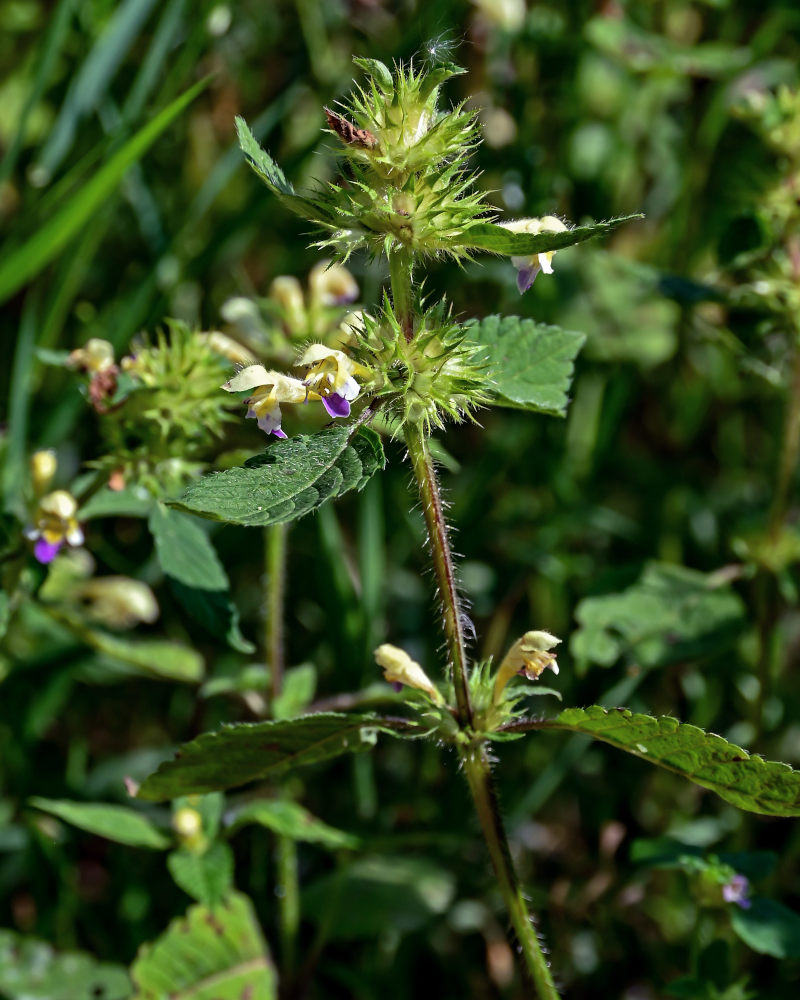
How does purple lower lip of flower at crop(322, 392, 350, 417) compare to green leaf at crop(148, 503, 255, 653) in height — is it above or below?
above

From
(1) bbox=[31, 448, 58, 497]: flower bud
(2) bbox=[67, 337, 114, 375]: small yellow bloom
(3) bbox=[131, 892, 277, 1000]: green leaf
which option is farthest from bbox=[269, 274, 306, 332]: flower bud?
(3) bbox=[131, 892, 277, 1000]: green leaf

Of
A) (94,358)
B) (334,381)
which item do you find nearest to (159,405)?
(94,358)

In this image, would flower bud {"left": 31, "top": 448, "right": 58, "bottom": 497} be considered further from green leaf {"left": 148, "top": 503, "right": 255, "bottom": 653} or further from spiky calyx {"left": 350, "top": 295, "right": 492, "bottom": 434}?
spiky calyx {"left": 350, "top": 295, "right": 492, "bottom": 434}

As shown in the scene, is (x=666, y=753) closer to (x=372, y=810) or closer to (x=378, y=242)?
(x=378, y=242)

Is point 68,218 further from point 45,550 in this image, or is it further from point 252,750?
point 252,750

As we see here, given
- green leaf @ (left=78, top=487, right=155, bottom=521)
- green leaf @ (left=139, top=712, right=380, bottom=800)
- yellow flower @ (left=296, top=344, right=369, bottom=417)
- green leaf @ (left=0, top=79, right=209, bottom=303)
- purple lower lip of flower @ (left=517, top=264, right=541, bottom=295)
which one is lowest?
green leaf @ (left=78, top=487, right=155, bottom=521)

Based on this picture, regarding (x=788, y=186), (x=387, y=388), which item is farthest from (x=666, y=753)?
(x=788, y=186)
